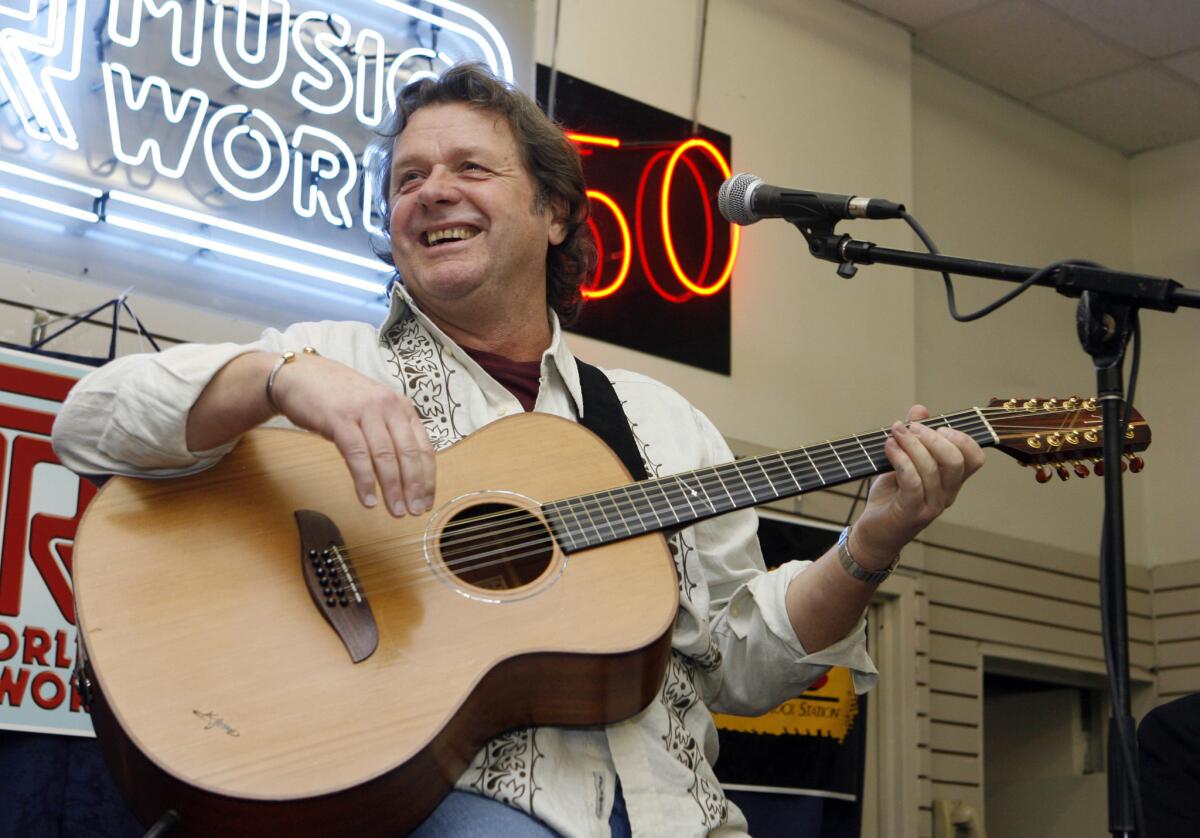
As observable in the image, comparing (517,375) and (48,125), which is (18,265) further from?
(517,375)

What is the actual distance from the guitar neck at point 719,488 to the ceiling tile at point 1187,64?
4.46 meters

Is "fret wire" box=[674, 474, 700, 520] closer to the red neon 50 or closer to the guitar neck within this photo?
the guitar neck

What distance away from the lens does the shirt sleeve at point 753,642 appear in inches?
85.3

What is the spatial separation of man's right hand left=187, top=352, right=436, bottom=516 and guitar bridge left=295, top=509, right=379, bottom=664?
130mm

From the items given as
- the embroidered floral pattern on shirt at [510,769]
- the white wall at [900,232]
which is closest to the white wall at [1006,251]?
the white wall at [900,232]

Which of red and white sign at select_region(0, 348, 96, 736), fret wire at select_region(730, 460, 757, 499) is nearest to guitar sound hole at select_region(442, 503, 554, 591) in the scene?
fret wire at select_region(730, 460, 757, 499)

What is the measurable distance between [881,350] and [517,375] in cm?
327

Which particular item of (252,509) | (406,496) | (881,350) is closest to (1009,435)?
(406,496)

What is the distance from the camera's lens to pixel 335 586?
1.84 meters

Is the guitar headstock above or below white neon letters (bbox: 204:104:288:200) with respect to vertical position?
below

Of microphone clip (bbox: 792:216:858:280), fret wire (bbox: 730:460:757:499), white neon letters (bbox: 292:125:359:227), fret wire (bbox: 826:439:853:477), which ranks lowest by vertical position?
fret wire (bbox: 730:460:757:499)

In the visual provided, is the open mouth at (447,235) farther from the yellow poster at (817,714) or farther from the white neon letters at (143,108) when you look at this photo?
the yellow poster at (817,714)

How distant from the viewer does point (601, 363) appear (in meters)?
4.43

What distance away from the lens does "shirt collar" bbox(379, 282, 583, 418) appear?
231 cm
